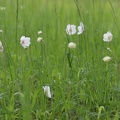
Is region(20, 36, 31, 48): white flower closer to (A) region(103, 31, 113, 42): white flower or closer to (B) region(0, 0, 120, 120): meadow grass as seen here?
(B) region(0, 0, 120, 120): meadow grass

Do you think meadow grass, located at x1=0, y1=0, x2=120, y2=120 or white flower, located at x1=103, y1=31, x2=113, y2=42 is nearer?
meadow grass, located at x1=0, y1=0, x2=120, y2=120

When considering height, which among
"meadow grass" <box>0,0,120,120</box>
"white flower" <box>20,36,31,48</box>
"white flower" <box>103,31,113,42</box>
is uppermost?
"white flower" <box>103,31,113,42</box>

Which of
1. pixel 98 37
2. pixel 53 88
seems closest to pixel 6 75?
pixel 53 88

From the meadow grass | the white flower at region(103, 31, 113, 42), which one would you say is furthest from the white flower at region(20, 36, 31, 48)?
the white flower at region(103, 31, 113, 42)

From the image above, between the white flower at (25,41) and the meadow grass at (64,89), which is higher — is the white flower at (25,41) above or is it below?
above

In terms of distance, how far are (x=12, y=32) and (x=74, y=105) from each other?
2218mm

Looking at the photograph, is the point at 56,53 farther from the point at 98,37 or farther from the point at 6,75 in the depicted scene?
the point at 6,75

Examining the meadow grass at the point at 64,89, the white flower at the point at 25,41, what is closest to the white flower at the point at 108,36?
the meadow grass at the point at 64,89

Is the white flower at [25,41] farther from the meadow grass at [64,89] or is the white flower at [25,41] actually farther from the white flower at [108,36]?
the white flower at [108,36]

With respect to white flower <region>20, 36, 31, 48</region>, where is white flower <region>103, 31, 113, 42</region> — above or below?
above

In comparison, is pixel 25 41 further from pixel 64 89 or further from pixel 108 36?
pixel 108 36

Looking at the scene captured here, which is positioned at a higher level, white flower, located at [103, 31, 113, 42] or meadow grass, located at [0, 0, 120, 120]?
white flower, located at [103, 31, 113, 42]

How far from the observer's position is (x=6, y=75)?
247 cm

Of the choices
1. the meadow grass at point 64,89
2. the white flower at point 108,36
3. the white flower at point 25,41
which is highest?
the white flower at point 108,36
